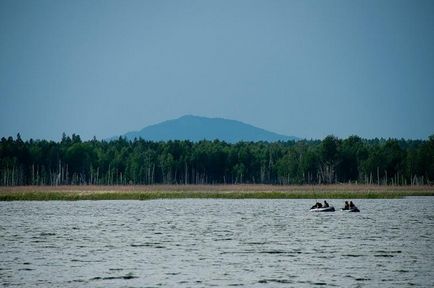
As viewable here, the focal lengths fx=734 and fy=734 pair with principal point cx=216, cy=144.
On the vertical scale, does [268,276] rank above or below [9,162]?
below

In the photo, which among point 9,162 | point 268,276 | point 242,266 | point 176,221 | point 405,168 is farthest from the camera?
point 9,162

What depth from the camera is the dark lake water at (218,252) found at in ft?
104

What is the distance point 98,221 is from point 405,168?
361 feet

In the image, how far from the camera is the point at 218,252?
1636 inches

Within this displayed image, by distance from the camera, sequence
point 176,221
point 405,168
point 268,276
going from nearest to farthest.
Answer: point 268,276 → point 176,221 → point 405,168

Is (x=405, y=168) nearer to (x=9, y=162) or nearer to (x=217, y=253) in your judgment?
(x=9, y=162)

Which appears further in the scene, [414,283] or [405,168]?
[405,168]

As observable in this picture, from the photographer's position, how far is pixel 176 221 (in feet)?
218

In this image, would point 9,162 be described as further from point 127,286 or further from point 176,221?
point 127,286

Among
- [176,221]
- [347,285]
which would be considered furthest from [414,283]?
[176,221]

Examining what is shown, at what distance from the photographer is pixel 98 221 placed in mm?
66812

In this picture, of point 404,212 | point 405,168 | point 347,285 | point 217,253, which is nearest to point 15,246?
point 217,253

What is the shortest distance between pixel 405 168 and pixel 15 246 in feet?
428

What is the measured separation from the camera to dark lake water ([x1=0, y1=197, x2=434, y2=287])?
31734 mm
